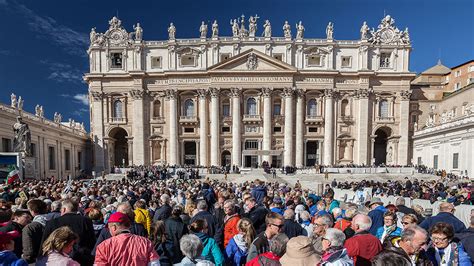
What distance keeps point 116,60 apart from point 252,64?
2264 centimetres

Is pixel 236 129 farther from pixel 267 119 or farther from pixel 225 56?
pixel 225 56

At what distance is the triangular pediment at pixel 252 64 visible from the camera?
39594 mm

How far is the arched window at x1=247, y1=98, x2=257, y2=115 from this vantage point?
41719 millimetres

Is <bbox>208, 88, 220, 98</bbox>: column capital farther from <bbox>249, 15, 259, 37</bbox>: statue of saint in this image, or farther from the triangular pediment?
<bbox>249, 15, 259, 37</bbox>: statue of saint

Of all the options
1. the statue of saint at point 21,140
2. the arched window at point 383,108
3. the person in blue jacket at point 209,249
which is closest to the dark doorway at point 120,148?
the statue of saint at point 21,140

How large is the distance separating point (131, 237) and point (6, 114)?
100 ft

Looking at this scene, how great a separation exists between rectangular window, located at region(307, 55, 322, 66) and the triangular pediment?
13.7ft

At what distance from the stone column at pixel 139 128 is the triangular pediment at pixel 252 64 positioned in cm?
1217

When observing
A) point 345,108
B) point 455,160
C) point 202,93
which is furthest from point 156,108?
point 455,160

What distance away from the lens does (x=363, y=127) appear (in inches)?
1619

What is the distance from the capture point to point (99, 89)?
41.6 meters

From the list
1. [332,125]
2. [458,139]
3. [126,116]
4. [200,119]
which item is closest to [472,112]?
[458,139]

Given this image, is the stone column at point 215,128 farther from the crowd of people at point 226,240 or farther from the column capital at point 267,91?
the crowd of people at point 226,240

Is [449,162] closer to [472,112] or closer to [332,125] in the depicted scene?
[472,112]
